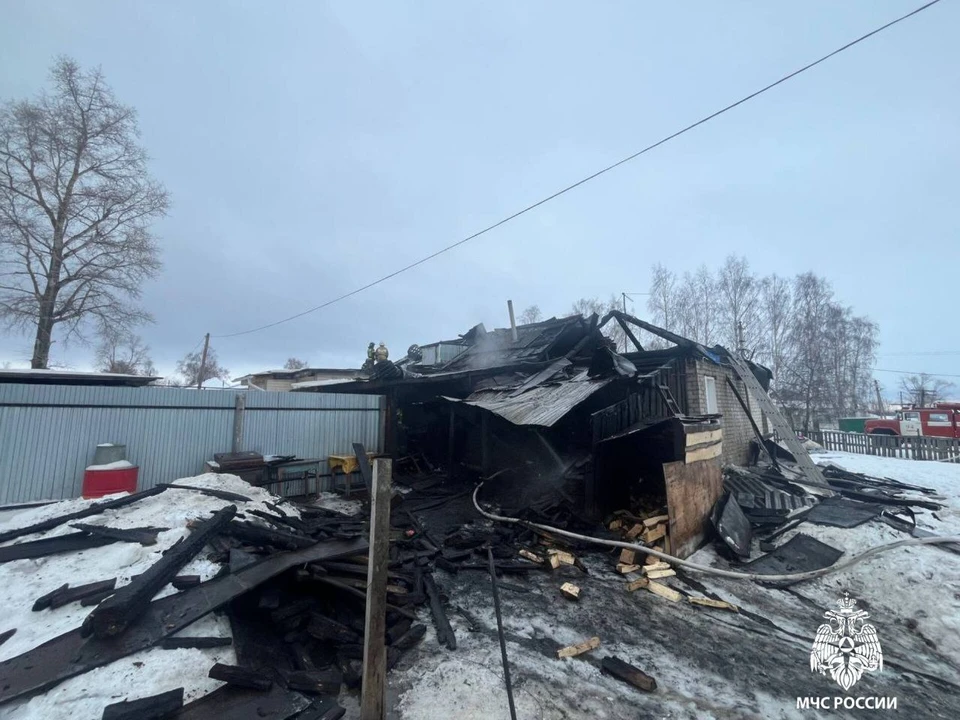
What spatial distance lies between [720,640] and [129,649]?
18.6ft

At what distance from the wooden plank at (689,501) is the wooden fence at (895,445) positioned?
556 inches

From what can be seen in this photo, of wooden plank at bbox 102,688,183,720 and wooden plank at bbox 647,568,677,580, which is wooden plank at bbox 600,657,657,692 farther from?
wooden plank at bbox 102,688,183,720

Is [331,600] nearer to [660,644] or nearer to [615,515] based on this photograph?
[660,644]

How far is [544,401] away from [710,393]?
724 cm

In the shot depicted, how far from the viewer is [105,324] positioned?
15148 millimetres

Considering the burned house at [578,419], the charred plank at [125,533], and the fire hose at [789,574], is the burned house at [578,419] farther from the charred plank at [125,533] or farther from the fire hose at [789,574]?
the charred plank at [125,533]

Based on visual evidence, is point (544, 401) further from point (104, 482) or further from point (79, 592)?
point (104, 482)

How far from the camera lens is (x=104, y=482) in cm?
733

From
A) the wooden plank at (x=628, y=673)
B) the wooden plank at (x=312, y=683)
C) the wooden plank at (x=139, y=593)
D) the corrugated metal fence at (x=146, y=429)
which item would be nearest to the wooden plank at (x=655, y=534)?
the wooden plank at (x=628, y=673)

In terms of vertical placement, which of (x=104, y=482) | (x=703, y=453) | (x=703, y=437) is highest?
(x=703, y=437)

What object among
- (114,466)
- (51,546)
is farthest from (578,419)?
(114,466)

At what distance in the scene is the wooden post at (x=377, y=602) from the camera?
2730 millimetres

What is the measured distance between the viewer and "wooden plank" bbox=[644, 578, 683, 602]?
5.35 meters

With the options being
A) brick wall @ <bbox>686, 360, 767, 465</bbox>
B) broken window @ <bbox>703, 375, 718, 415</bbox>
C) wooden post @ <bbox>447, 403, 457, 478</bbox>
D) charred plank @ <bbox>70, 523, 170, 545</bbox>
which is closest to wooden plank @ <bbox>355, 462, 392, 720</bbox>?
charred plank @ <bbox>70, 523, 170, 545</bbox>
